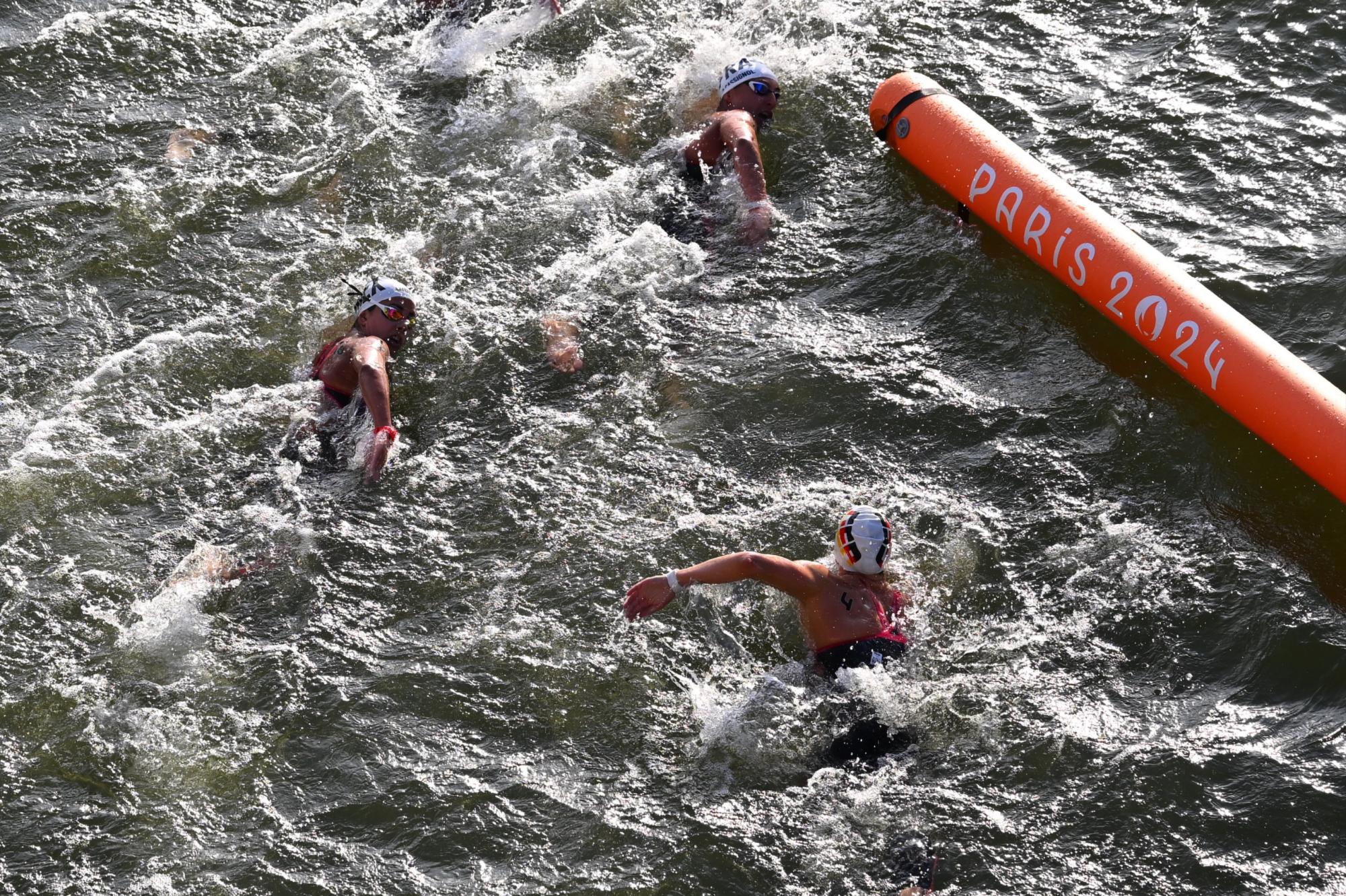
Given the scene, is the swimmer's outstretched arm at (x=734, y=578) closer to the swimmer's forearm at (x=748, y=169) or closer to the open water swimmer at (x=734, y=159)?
the open water swimmer at (x=734, y=159)

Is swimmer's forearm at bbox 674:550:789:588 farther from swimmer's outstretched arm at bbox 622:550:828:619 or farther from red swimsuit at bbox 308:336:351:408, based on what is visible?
red swimsuit at bbox 308:336:351:408

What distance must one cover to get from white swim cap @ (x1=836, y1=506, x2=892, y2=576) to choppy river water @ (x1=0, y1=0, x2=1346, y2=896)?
0.46 m

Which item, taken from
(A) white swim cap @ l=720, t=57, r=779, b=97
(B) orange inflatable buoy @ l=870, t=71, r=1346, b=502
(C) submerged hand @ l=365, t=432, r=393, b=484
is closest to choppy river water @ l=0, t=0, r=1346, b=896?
(C) submerged hand @ l=365, t=432, r=393, b=484

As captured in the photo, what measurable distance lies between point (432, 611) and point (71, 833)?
2.19m

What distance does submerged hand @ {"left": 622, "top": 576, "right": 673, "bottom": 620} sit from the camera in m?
6.88

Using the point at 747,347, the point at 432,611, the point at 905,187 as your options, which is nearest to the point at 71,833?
the point at 432,611

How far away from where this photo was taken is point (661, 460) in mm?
8273

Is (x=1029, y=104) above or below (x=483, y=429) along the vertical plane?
above

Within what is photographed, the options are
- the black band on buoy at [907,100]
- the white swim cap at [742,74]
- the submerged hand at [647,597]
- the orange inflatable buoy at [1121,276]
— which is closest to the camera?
the submerged hand at [647,597]

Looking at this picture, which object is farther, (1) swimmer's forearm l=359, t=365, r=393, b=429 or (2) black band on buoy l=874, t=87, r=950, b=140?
(2) black band on buoy l=874, t=87, r=950, b=140

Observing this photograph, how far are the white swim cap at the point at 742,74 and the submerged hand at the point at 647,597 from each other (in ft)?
17.3

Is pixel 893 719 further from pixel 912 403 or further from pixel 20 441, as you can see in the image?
pixel 20 441

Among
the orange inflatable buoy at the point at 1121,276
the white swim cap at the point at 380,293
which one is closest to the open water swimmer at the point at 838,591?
the orange inflatable buoy at the point at 1121,276

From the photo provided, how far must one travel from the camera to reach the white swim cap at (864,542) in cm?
712
